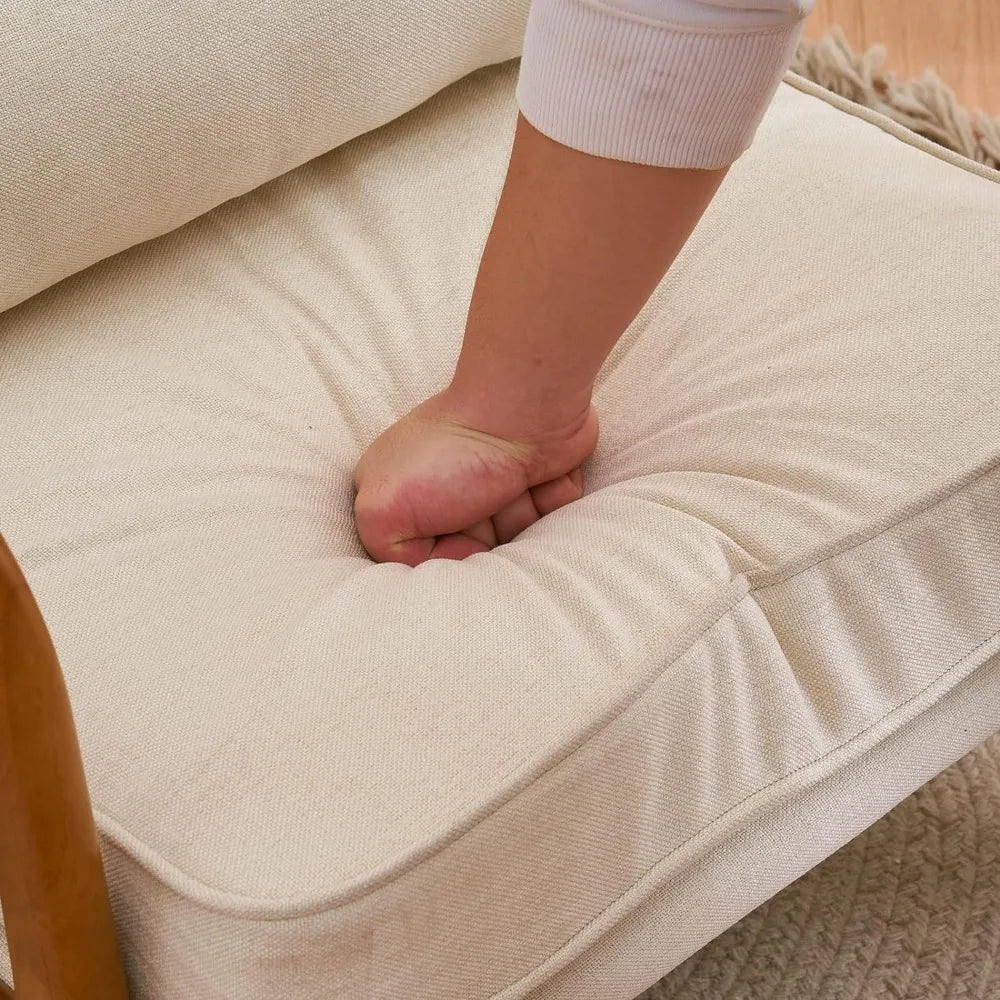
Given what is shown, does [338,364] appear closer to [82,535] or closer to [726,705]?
[82,535]

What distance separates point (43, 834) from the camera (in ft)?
1.53

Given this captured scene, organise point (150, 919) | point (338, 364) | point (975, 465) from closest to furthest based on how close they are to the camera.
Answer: point (150, 919), point (975, 465), point (338, 364)

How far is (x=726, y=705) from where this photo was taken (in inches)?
23.4

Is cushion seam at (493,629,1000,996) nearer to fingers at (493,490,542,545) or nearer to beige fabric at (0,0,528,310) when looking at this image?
fingers at (493,490,542,545)

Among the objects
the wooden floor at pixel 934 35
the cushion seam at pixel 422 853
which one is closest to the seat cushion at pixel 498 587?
the cushion seam at pixel 422 853

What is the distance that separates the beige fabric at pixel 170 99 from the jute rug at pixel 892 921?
601 millimetres

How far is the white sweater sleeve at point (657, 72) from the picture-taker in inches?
22.8

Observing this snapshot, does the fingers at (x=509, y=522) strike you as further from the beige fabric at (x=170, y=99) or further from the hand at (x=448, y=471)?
the beige fabric at (x=170, y=99)

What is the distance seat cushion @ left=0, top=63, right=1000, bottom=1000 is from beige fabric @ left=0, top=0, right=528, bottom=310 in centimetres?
5

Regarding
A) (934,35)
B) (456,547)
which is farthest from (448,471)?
(934,35)

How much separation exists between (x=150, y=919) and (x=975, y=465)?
45cm

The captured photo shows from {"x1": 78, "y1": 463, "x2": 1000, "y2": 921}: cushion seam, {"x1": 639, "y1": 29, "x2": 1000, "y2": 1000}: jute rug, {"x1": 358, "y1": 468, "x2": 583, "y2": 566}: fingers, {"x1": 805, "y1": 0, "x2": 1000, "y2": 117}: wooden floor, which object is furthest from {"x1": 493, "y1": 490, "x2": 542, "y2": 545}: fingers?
{"x1": 805, "y1": 0, "x2": 1000, "y2": 117}: wooden floor

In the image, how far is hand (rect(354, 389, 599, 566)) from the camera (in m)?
0.71

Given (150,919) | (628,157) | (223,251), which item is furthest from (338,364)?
(150,919)
